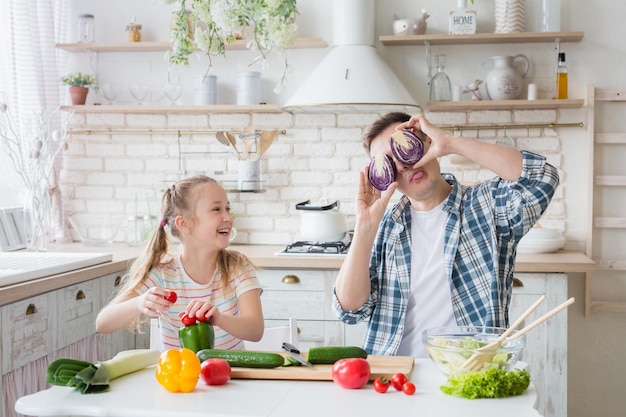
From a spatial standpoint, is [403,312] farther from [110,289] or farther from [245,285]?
[110,289]

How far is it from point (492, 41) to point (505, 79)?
24 centimetres

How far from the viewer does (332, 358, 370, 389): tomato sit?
172 centimetres

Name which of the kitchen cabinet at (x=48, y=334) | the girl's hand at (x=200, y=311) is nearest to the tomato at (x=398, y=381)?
the girl's hand at (x=200, y=311)

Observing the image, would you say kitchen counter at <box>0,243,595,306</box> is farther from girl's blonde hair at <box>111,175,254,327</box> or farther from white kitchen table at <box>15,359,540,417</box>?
white kitchen table at <box>15,359,540,417</box>

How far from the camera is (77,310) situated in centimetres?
323

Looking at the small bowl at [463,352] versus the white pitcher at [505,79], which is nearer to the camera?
the small bowl at [463,352]

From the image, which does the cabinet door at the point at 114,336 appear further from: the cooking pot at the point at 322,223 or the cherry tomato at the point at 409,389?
the cherry tomato at the point at 409,389

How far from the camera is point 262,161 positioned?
4277 millimetres

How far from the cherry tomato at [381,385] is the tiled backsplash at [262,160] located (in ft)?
8.11

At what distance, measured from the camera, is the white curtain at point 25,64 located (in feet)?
12.8

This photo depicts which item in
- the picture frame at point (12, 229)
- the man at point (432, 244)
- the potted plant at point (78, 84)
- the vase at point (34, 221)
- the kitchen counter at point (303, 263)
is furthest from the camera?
the potted plant at point (78, 84)

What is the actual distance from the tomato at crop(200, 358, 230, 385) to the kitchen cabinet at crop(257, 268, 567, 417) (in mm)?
1741

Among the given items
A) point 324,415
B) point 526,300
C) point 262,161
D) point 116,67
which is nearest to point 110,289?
point 262,161

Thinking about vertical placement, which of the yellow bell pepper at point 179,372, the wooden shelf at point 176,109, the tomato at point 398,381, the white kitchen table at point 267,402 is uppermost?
the wooden shelf at point 176,109
